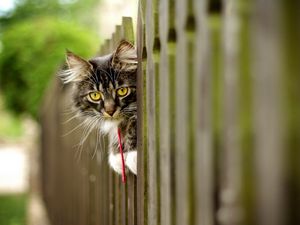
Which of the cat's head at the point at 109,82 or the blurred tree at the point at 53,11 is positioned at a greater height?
the blurred tree at the point at 53,11

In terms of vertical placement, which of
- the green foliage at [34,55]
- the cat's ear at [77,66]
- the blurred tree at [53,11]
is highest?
the blurred tree at [53,11]

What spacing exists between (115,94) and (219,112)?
60.2 inches

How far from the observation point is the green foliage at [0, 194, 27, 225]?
30.7 feet

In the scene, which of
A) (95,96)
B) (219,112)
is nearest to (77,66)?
(95,96)

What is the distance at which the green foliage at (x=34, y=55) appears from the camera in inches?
481

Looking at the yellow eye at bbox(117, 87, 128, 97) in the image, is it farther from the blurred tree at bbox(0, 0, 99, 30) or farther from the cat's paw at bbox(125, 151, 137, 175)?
the blurred tree at bbox(0, 0, 99, 30)

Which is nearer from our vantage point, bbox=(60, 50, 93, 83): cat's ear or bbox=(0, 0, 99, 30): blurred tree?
bbox=(60, 50, 93, 83): cat's ear

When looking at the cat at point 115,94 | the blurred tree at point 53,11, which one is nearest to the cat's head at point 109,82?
the cat at point 115,94

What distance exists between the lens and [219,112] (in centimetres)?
122

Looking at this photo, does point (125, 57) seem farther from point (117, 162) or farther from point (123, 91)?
point (117, 162)

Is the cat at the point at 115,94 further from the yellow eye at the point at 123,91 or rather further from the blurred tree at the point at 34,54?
the blurred tree at the point at 34,54

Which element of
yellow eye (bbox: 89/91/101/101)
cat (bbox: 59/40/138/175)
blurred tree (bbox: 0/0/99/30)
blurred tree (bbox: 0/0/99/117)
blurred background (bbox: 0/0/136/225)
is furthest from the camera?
blurred tree (bbox: 0/0/99/30)

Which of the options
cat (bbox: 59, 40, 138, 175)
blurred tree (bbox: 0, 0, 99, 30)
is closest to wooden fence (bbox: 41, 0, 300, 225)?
cat (bbox: 59, 40, 138, 175)

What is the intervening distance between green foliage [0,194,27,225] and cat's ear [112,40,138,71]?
6675mm
